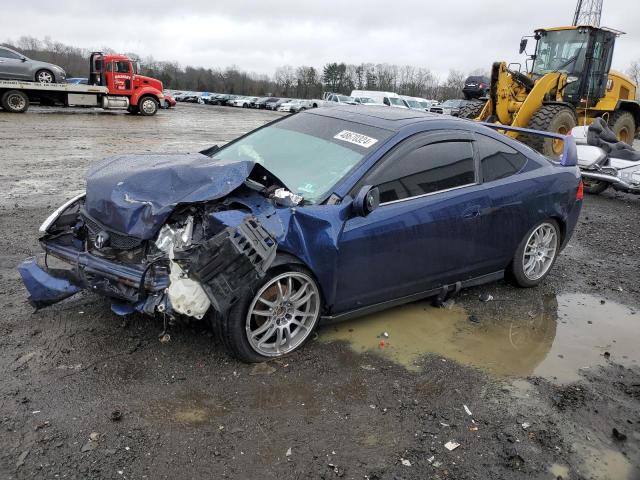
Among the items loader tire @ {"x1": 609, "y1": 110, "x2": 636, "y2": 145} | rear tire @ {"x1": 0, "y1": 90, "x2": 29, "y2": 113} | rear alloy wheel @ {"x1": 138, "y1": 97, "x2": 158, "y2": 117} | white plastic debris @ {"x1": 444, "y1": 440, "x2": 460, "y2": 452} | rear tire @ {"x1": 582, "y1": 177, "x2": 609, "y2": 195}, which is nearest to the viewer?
white plastic debris @ {"x1": 444, "y1": 440, "x2": 460, "y2": 452}

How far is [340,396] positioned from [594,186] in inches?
357

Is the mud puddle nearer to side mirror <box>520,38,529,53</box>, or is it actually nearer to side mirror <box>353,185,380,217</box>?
side mirror <box>353,185,380,217</box>

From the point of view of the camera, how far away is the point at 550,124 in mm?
11805

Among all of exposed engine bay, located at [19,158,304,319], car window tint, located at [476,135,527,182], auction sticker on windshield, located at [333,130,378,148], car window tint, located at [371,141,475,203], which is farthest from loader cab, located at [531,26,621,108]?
exposed engine bay, located at [19,158,304,319]

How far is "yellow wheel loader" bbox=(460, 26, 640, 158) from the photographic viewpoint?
12047 mm

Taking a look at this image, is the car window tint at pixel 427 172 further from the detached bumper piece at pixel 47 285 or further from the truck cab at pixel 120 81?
the truck cab at pixel 120 81

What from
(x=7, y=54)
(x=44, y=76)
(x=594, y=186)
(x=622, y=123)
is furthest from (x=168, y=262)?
(x=44, y=76)

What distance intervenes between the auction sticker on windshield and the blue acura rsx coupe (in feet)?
0.04

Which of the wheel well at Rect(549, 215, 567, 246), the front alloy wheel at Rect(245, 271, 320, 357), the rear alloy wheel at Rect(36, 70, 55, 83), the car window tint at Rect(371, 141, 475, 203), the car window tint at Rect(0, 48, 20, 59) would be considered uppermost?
the car window tint at Rect(0, 48, 20, 59)

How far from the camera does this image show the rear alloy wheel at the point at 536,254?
488cm

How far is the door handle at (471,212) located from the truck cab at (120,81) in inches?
925

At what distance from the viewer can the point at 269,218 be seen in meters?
3.36

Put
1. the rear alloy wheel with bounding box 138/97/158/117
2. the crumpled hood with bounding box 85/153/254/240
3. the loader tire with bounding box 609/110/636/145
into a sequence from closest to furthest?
the crumpled hood with bounding box 85/153/254/240 < the loader tire with bounding box 609/110/636/145 < the rear alloy wheel with bounding box 138/97/158/117

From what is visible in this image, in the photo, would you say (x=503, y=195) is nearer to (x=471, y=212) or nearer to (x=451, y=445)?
(x=471, y=212)
